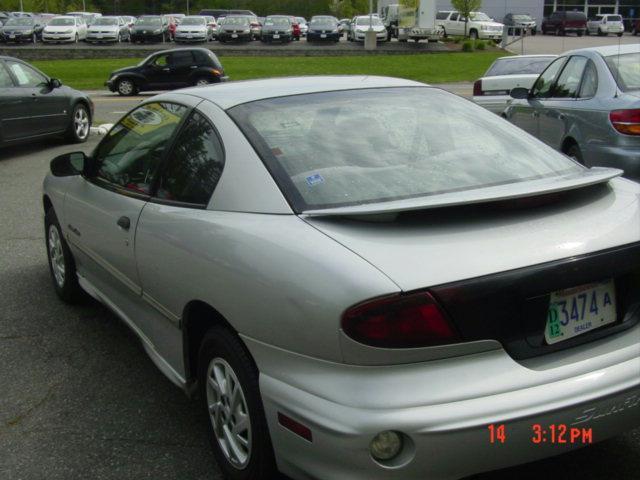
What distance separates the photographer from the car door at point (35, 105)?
1226 cm

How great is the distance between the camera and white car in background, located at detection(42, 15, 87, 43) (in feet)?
137

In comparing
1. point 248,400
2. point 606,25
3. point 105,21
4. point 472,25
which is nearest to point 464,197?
point 248,400

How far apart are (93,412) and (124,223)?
0.92 metres

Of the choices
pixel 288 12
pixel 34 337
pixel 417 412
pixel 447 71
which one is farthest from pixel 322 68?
pixel 288 12

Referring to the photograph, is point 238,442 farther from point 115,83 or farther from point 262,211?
point 115,83

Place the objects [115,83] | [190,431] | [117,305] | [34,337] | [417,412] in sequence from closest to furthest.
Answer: [417,412], [190,431], [117,305], [34,337], [115,83]

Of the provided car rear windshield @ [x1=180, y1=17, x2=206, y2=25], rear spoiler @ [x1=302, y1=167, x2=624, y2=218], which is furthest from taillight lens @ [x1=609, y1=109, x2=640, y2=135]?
car rear windshield @ [x1=180, y1=17, x2=206, y2=25]

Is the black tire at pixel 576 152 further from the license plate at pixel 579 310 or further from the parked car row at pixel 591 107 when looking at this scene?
the license plate at pixel 579 310

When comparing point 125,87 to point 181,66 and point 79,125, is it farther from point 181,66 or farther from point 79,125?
point 79,125

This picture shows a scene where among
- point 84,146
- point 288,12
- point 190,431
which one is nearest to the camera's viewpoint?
point 190,431

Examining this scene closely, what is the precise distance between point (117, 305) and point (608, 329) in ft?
8.23

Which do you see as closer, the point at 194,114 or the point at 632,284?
the point at 632,284

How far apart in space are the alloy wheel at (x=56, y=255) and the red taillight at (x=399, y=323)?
3.30 metres

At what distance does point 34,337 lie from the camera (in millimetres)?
4852
